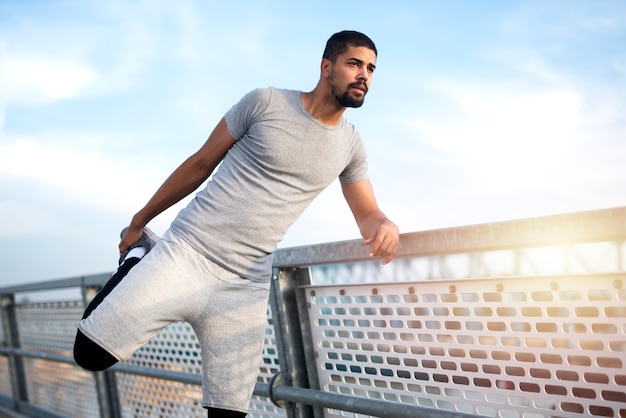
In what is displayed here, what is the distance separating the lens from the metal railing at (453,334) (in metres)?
1.84

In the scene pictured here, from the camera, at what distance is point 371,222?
97.1 inches

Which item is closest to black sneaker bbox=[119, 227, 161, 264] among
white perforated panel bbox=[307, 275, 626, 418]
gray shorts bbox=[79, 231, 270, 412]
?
gray shorts bbox=[79, 231, 270, 412]

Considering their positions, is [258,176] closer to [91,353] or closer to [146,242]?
[146,242]

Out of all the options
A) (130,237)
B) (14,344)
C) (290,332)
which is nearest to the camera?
(130,237)

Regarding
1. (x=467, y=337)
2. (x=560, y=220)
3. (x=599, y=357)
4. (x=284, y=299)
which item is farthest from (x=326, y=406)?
(x=560, y=220)

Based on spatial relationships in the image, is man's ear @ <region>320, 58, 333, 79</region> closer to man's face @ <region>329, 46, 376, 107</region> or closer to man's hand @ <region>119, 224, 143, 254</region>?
man's face @ <region>329, 46, 376, 107</region>

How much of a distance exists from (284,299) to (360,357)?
452 millimetres

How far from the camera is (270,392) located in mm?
2783

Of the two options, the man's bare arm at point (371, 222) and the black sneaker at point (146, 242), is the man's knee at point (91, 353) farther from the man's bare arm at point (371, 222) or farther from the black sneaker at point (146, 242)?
the man's bare arm at point (371, 222)

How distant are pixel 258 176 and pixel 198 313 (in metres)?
0.58

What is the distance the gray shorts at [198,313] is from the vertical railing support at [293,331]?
0.73 feet

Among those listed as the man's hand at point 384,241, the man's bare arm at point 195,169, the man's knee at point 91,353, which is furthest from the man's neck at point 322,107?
the man's knee at point 91,353

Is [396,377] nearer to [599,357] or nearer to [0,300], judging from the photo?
[599,357]

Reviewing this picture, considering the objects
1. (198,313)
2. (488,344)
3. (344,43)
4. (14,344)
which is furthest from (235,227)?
(14,344)
